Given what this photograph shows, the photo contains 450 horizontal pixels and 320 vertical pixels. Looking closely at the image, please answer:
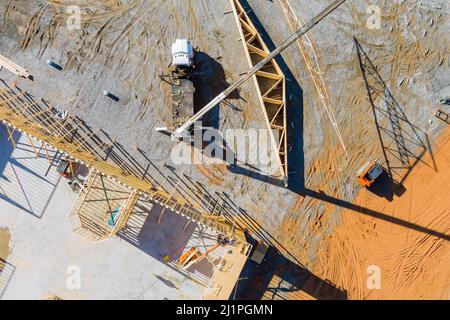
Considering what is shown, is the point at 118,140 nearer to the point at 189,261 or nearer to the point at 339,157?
the point at 189,261

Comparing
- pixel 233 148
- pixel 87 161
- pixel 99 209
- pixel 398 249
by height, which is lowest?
pixel 99 209

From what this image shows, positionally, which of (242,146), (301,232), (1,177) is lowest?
(1,177)

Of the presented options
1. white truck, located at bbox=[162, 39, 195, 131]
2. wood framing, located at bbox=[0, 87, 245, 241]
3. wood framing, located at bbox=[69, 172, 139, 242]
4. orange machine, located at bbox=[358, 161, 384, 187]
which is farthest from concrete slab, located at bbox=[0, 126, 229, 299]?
orange machine, located at bbox=[358, 161, 384, 187]

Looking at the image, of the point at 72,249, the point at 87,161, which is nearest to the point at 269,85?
the point at 87,161

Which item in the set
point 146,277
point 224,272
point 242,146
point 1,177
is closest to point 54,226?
point 1,177

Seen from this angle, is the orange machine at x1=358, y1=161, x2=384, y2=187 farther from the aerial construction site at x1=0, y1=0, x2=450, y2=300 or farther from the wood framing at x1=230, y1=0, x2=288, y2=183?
the wood framing at x1=230, y1=0, x2=288, y2=183

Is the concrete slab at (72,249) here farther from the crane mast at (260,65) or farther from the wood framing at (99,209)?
the crane mast at (260,65)

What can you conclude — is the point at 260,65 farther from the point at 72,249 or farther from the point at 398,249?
the point at 72,249
